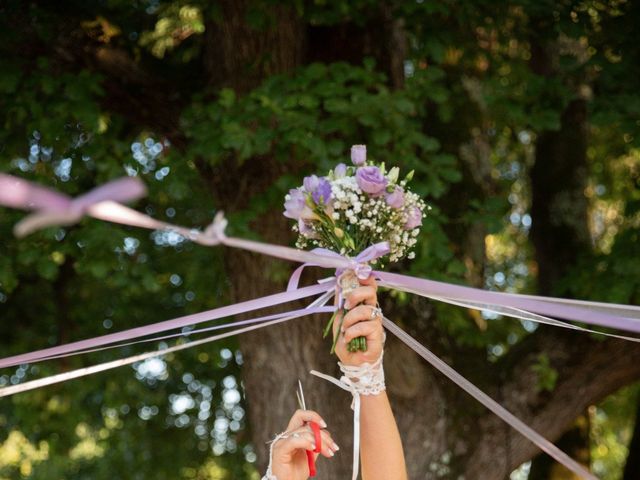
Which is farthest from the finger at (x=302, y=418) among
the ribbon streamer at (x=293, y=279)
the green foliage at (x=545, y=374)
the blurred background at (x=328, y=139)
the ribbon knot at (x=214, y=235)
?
the green foliage at (x=545, y=374)

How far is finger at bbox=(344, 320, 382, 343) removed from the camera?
304cm

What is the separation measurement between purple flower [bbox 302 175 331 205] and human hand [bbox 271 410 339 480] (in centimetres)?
67

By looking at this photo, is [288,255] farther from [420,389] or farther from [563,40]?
[563,40]

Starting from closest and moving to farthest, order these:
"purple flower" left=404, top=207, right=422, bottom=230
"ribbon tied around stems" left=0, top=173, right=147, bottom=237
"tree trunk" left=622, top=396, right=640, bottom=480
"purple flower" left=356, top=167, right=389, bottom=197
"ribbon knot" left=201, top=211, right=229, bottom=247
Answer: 1. "ribbon tied around stems" left=0, top=173, right=147, bottom=237
2. "ribbon knot" left=201, top=211, right=229, bottom=247
3. "purple flower" left=356, top=167, right=389, bottom=197
4. "purple flower" left=404, top=207, right=422, bottom=230
5. "tree trunk" left=622, top=396, right=640, bottom=480

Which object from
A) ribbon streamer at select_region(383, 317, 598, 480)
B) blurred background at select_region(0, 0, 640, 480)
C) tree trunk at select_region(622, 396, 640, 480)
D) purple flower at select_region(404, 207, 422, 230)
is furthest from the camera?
tree trunk at select_region(622, 396, 640, 480)

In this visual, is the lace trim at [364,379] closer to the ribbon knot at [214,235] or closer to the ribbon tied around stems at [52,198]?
the ribbon knot at [214,235]

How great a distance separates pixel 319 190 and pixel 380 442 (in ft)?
2.68

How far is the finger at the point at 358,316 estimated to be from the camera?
10.0 feet

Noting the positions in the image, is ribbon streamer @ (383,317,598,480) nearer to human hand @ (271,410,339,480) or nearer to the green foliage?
human hand @ (271,410,339,480)

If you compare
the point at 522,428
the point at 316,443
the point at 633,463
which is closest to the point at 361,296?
the point at 316,443

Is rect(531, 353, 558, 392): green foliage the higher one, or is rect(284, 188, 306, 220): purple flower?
rect(284, 188, 306, 220): purple flower

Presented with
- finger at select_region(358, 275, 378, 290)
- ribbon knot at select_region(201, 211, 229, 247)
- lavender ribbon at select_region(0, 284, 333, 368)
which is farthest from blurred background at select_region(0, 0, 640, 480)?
ribbon knot at select_region(201, 211, 229, 247)

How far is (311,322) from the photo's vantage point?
5.70 meters

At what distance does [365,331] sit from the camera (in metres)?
3.04
